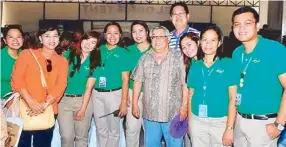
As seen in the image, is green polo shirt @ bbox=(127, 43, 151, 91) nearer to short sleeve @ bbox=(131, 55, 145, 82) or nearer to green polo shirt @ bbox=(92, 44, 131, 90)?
green polo shirt @ bbox=(92, 44, 131, 90)

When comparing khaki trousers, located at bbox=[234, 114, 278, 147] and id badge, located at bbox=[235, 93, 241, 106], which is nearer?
khaki trousers, located at bbox=[234, 114, 278, 147]

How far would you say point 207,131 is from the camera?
9.86 feet

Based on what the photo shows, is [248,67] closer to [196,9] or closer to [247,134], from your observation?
[247,134]

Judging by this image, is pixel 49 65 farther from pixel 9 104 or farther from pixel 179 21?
pixel 179 21

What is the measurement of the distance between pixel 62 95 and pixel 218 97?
137 cm

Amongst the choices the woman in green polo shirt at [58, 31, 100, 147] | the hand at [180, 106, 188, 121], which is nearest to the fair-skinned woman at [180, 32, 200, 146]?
the hand at [180, 106, 188, 121]

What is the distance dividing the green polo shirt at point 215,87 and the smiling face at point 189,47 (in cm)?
38

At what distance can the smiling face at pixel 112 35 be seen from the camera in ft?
12.3

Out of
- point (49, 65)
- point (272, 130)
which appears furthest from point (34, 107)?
point (272, 130)

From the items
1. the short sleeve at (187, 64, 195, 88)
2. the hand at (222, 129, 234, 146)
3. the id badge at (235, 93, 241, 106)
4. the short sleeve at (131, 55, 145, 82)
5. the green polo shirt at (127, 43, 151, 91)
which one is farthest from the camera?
the green polo shirt at (127, 43, 151, 91)

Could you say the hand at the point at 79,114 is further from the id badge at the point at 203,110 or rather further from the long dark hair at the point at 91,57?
the id badge at the point at 203,110

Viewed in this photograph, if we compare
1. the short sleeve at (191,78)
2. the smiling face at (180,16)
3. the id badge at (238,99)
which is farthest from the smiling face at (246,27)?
the smiling face at (180,16)

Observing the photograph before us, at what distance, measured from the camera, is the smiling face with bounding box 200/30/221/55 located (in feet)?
9.81

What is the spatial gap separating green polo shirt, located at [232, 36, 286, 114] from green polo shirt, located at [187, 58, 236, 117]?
8.7 inches
